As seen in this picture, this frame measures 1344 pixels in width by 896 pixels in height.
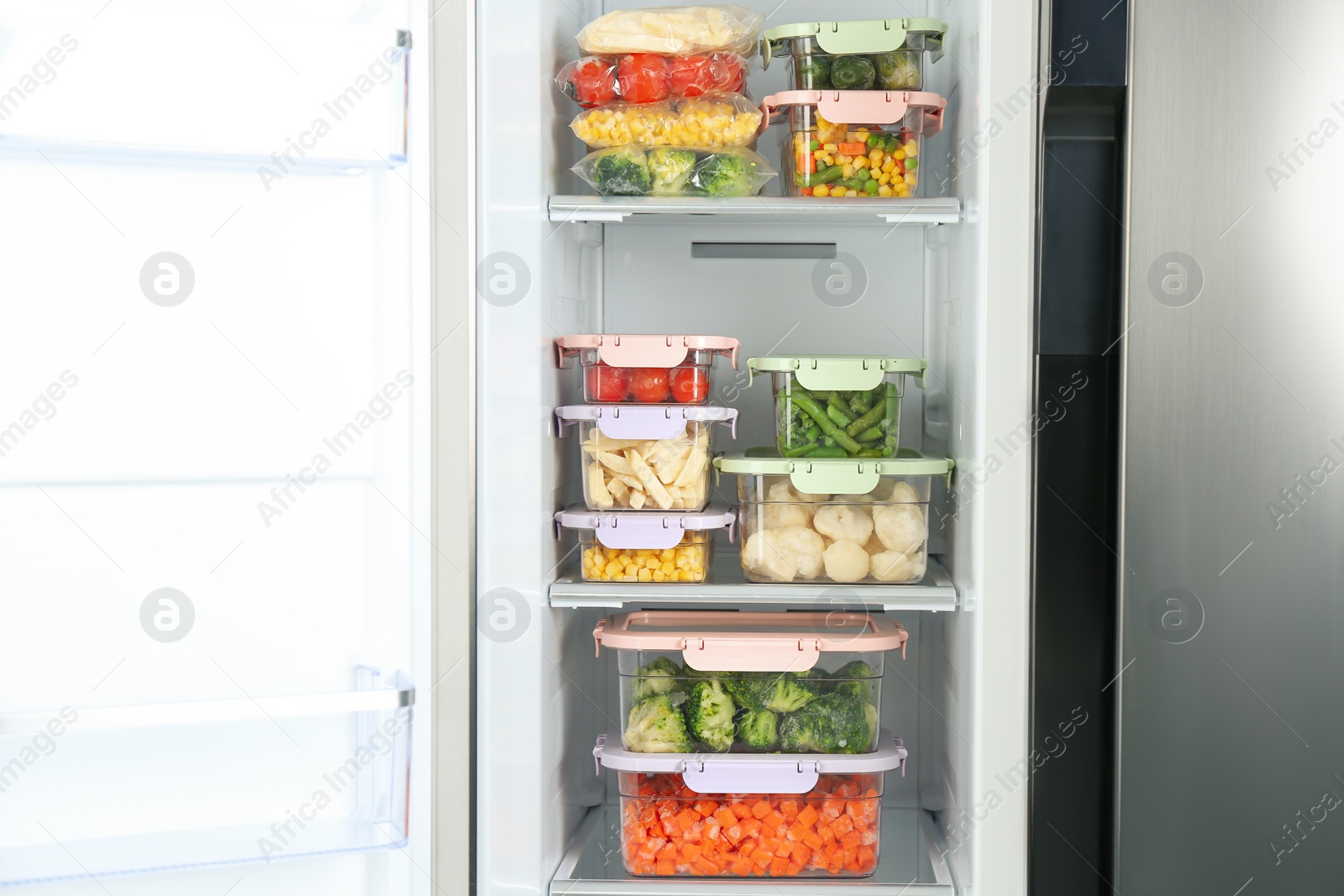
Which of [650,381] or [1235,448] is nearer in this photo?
[1235,448]

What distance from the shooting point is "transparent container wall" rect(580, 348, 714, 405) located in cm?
146

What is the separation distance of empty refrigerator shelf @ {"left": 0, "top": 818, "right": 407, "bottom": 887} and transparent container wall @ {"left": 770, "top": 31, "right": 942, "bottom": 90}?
1.16 metres

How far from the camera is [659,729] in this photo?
4.78 ft

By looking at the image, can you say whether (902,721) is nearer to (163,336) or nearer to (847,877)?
(847,877)

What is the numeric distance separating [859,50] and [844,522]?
26.1 inches

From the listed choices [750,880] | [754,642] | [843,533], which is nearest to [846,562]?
[843,533]

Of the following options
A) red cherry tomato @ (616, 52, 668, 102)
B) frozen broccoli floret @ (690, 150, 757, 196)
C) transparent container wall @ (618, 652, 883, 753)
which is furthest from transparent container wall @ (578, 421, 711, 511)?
red cherry tomato @ (616, 52, 668, 102)

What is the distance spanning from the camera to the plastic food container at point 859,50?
141 cm

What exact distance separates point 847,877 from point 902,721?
1.22 ft

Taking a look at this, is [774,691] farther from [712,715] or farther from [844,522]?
[844,522]

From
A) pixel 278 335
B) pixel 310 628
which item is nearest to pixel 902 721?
pixel 310 628

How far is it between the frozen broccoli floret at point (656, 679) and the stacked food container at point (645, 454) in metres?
0.13

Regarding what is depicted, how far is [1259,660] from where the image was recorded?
1.21m

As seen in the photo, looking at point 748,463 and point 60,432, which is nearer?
point 60,432
